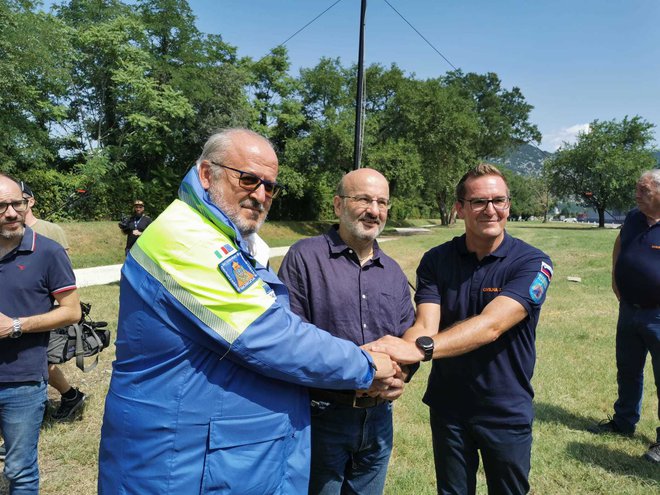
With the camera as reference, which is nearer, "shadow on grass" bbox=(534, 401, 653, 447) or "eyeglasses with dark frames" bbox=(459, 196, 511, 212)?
"eyeglasses with dark frames" bbox=(459, 196, 511, 212)

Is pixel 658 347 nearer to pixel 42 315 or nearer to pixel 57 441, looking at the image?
pixel 42 315

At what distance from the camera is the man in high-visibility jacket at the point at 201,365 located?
1475 millimetres

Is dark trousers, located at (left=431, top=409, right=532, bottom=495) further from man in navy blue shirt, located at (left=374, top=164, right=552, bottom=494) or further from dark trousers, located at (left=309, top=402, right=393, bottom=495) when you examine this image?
dark trousers, located at (left=309, top=402, right=393, bottom=495)

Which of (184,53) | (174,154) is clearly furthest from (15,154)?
(184,53)

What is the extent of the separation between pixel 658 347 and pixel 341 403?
3.45 meters

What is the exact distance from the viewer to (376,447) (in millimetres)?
2410

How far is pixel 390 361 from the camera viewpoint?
2006 millimetres

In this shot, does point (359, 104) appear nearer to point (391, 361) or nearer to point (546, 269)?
point (546, 269)

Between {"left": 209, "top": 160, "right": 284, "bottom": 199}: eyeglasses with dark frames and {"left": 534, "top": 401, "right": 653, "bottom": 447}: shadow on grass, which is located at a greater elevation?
{"left": 209, "top": 160, "right": 284, "bottom": 199}: eyeglasses with dark frames

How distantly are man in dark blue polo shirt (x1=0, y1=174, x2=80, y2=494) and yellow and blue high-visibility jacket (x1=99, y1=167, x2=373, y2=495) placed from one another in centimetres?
139

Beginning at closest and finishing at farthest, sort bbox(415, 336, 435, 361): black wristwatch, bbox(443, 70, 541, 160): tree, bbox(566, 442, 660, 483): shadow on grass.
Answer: bbox(415, 336, 435, 361): black wristwatch → bbox(566, 442, 660, 483): shadow on grass → bbox(443, 70, 541, 160): tree

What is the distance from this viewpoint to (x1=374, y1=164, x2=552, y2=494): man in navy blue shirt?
7.29 feet

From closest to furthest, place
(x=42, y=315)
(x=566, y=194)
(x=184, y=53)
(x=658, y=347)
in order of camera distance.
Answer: (x=42, y=315) < (x=658, y=347) < (x=184, y=53) < (x=566, y=194)

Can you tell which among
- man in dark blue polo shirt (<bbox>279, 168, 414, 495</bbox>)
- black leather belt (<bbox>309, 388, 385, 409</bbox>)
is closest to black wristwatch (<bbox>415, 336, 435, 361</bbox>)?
man in dark blue polo shirt (<bbox>279, 168, 414, 495</bbox>)
